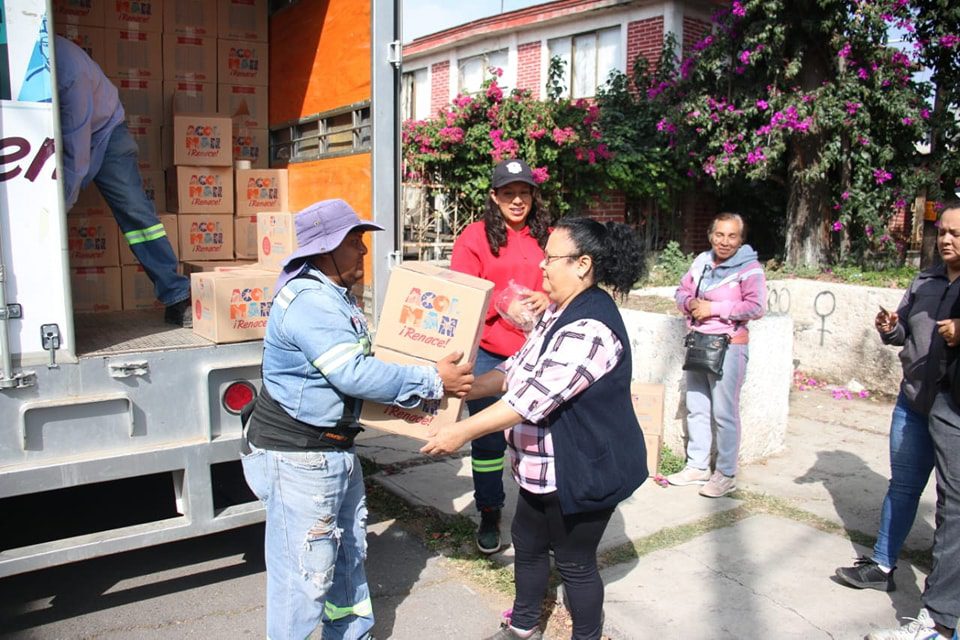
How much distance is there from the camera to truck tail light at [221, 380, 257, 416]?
126 inches

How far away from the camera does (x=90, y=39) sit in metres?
5.04

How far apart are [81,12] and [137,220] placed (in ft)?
6.33

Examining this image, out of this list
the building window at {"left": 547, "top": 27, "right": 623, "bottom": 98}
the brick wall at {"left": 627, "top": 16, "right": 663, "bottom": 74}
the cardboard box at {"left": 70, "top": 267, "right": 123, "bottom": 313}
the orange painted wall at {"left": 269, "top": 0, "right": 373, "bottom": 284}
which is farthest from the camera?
the building window at {"left": 547, "top": 27, "right": 623, "bottom": 98}

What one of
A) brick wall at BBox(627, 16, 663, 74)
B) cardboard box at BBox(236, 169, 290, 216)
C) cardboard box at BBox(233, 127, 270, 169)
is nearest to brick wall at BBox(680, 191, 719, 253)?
brick wall at BBox(627, 16, 663, 74)

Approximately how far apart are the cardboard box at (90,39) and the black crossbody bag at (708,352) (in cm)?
421

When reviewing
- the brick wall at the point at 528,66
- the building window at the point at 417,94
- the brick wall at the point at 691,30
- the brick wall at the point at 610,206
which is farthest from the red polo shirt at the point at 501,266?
the building window at the point at 417,94

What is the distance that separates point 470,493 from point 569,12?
46.8 feet

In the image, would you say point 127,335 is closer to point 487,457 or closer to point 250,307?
point 250,307

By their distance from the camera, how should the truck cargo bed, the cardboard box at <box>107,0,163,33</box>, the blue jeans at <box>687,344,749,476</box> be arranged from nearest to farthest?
1. the truck cargo bed
2. the blue jeans at <box>687,344,749,476</box>
3. the cardboard box at <box>107,0,163,33</box>

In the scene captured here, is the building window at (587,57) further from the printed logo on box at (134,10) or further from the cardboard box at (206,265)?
the cardboard box at (206,265)

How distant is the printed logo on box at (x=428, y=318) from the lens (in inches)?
110

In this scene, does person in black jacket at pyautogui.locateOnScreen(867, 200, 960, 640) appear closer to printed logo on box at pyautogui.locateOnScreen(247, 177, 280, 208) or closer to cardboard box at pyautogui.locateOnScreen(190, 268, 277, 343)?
cardboard box at pyautogui.locateOnScreen(190, 268, 277, 343)

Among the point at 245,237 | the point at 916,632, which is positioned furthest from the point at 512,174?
the point at 916,632

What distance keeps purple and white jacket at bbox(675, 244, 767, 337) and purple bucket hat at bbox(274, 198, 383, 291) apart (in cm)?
273
